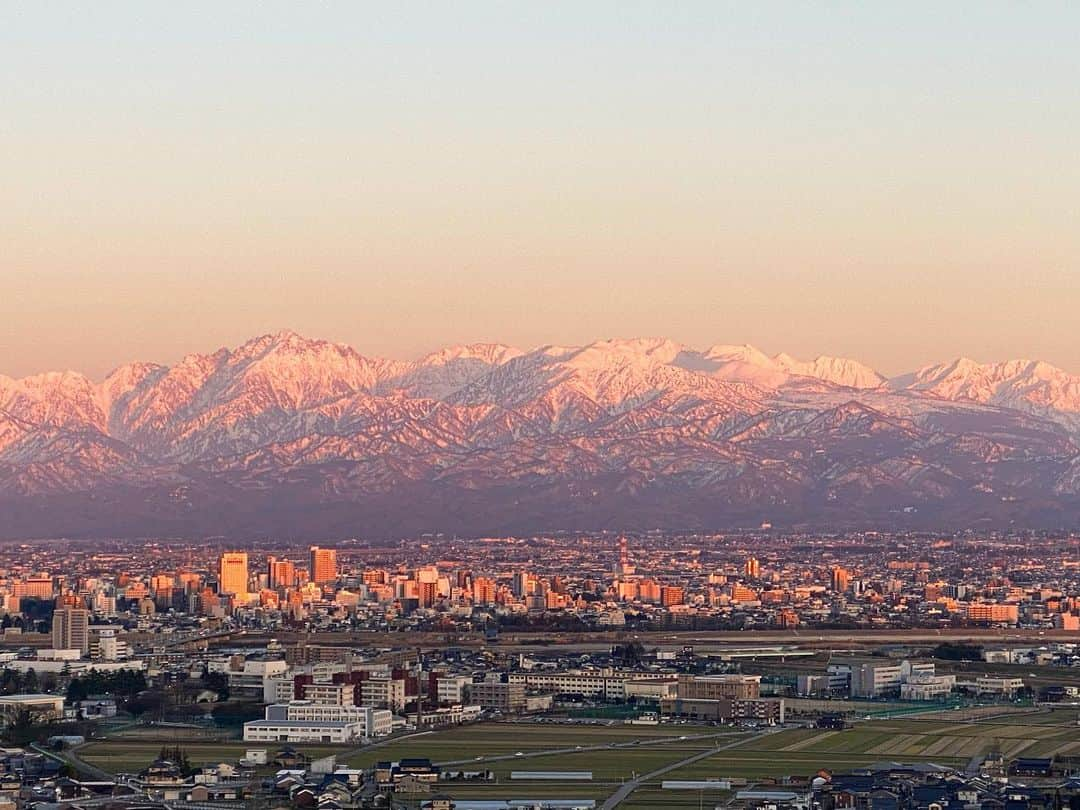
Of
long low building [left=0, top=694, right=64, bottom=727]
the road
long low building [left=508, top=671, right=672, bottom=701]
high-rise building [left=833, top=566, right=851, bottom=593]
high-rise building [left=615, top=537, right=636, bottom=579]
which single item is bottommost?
the road

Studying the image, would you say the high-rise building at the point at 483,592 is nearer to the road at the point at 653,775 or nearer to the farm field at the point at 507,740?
the farm field at the point at 507,740

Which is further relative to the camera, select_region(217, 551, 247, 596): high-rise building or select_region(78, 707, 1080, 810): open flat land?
select_region(217, 551, 247, 596): high-rise building

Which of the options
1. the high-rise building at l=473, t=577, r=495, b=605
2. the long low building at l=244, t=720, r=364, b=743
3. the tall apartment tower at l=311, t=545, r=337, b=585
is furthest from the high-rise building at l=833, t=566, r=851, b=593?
the long low building at l=244, t=720, r=364, b=743

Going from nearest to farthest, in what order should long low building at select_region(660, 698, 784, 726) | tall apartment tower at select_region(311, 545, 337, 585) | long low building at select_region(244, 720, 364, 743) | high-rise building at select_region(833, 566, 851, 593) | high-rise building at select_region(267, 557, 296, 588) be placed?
long low building at select_region(244, 720, 364, 743), long low building at select_region(660, 698, 784, 726), high-rise building at select_region(833, 566, 851, 593), high-rise building at select_region(267, 557, 296, 588), tall apartment tower at select_region(311, 545, 337, 585)

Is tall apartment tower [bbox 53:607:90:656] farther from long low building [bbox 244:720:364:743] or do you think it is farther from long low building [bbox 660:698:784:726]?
long low building [bbox 244:720:364:743]

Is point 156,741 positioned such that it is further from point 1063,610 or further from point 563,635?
point 1063,610

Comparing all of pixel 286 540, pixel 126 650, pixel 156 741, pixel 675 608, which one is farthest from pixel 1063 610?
pixel 286 540

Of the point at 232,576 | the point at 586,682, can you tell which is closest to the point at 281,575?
the point at 232,576
